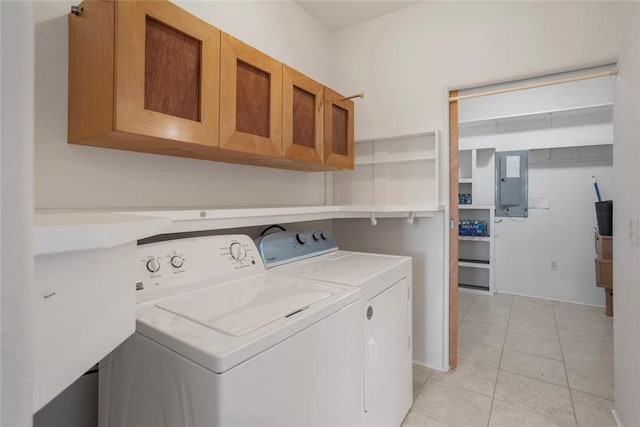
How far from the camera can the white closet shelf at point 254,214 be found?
3.95ft

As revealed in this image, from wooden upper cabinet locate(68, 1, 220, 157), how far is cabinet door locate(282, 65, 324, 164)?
44cm

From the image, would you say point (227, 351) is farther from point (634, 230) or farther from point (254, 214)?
point (634, 230)

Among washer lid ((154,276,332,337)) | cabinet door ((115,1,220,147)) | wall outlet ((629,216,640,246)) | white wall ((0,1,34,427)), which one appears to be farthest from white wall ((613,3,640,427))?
white wall ((0,1,34,427))

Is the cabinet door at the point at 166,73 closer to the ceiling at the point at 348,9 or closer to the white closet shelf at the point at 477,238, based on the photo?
the ceiling at the point at 348,9

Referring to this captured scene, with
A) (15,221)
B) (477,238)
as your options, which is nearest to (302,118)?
(15,221)

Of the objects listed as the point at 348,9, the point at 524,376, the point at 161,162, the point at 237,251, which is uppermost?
the point at 348,9

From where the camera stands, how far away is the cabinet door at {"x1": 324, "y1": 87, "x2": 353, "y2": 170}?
78.2 inches

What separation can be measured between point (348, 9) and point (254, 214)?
6.18ft

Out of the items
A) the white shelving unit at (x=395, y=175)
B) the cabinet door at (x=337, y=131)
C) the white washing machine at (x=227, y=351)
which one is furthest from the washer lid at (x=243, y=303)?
the white shelving unit at (x=395, y=175)

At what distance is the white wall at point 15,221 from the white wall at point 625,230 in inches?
73.7

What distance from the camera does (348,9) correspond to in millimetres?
2383

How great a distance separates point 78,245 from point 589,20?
260cm

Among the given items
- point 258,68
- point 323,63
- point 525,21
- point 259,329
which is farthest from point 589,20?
point 259,329

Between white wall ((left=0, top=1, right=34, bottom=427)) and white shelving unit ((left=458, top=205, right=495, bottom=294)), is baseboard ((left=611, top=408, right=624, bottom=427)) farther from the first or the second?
white wall ((left=0, top=1, right=34, bottom=427))
